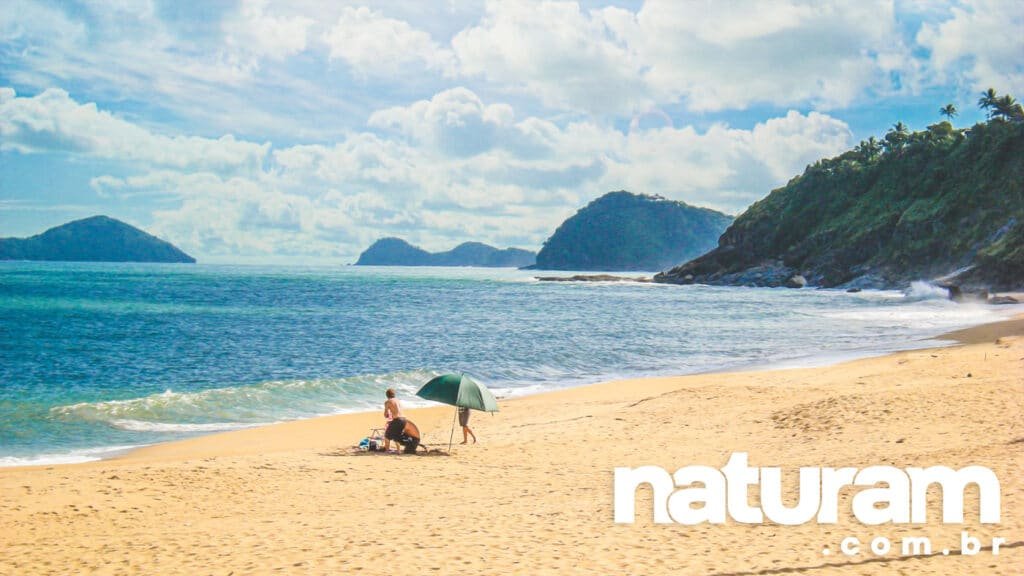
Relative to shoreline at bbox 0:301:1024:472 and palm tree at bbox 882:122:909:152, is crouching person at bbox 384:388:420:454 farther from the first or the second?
palm tree at bbox 882:122:909:152

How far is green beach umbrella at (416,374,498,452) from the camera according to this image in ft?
54.0

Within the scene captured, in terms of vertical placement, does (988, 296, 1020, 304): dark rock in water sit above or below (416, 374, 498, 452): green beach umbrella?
above

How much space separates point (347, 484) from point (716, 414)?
1041cm

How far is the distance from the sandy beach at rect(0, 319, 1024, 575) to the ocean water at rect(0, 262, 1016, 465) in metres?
4.80

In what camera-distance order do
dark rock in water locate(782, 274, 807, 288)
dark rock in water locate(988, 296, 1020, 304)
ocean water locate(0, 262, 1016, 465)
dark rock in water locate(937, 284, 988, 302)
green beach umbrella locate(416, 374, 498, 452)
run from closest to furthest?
green beach umbrella locate(416, 374, 498, 452)
ocean water locate(0, 262, 1016, 465)
dark rock in water locate(988, 296, 1020, 304)
dark rock in water locate(937, 284, 988, 302)
dark rock in water locate(782, 274, 807, 288)

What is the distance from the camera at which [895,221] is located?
108 metres

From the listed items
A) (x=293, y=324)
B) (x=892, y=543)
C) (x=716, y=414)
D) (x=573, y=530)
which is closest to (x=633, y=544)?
(x=573, y=530)

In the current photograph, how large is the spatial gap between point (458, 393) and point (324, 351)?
82.4 feet

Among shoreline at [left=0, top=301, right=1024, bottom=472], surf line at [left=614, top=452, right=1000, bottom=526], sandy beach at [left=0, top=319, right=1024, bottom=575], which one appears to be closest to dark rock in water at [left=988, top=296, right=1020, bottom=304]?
shoreline at [left=0, top=301, right=1024, bottom=472]

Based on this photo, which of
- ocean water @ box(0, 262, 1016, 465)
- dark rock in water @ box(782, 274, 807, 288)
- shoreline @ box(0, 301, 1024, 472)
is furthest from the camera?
dark rock in water @ box(782, 274, 807, 288)

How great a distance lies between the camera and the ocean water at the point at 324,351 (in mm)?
23109

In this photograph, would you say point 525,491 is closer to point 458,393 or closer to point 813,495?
point 458,393

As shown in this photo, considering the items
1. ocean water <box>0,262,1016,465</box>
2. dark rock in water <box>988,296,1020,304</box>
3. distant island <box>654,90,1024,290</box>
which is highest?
distant island <box>654,90,1024,290</box>

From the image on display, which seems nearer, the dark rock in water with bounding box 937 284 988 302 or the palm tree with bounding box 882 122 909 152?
the dark rock in water with bounding box 937 284 988 302
